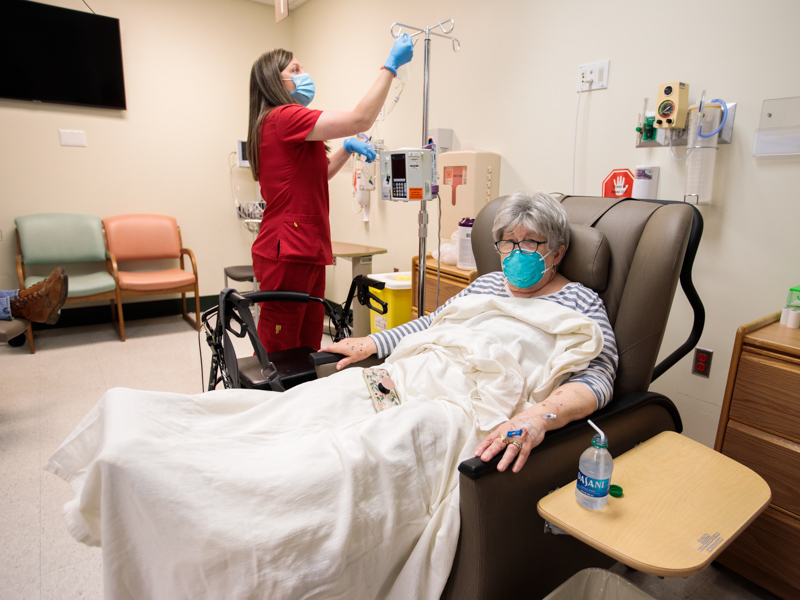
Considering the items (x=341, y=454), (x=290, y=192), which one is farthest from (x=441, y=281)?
(x=341, y=454)

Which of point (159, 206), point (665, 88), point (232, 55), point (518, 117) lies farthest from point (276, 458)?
point (232, 55)

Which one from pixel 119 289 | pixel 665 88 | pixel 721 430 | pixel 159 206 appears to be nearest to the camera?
pixel 721 430

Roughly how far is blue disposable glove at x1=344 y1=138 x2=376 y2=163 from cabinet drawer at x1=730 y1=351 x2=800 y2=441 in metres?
1.53

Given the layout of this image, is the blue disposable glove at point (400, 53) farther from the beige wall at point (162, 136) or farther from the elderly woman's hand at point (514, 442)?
the beige wall at point (162, 136)

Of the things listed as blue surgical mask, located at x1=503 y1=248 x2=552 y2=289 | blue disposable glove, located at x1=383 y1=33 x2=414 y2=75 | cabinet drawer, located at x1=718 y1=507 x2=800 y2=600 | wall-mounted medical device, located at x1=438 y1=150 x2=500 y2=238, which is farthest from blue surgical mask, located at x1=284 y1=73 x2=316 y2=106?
cabinet drawer, located at x1=718 y1=507 x2=800 y2=600

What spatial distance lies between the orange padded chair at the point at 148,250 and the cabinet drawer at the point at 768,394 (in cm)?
321

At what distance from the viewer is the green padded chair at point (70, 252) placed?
11.2 feet

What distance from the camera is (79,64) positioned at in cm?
353

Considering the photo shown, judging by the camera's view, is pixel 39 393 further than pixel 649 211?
Yes

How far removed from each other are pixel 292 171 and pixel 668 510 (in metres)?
1.68

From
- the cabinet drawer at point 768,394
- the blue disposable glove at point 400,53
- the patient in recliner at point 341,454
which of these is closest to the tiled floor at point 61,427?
the cabinet drawer at point 768,394

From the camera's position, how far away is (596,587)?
111 cm

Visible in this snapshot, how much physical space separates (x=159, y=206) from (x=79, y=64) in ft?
3.58

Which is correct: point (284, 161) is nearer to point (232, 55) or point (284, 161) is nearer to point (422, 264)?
point (422, 264)
